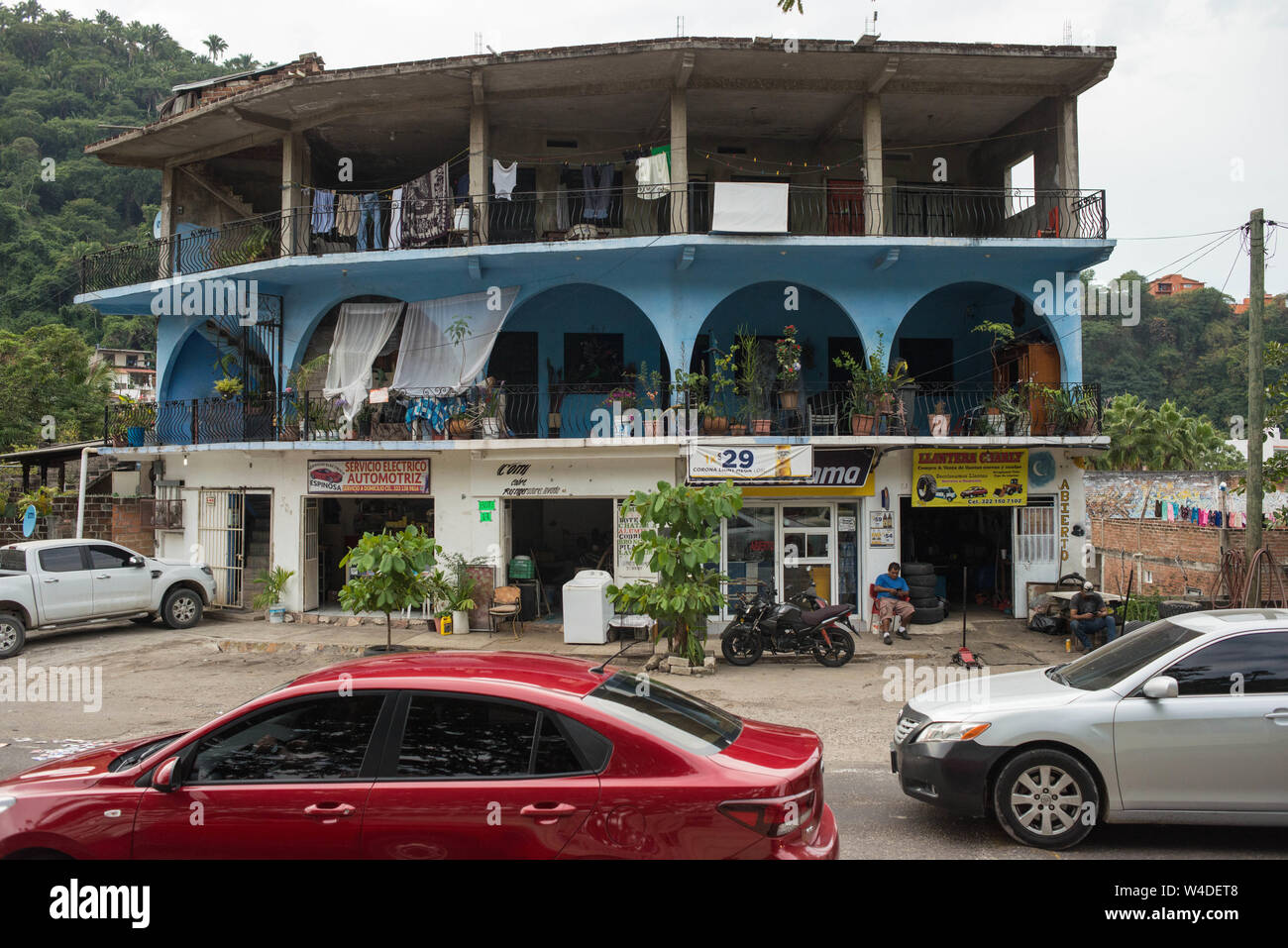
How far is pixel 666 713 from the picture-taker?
14.6 feet

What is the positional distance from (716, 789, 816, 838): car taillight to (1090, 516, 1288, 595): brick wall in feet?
46.7

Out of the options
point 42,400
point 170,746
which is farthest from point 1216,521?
point 42,400

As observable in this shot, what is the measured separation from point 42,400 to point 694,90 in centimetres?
2217

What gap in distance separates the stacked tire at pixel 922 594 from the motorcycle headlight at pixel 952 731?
10.3 meters

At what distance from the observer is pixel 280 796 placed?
395cm

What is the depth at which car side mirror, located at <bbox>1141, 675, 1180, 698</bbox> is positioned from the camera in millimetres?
5645

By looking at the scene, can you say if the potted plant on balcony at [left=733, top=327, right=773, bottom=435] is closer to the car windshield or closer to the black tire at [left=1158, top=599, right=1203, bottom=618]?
the black tire at [left=1158, top=599, right=1203, bottom=618]

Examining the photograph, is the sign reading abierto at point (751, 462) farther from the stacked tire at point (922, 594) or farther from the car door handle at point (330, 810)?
the car door handle at point (330, 810)

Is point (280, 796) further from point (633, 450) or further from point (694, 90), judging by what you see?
point (694, 90)

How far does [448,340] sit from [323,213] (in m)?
3.67

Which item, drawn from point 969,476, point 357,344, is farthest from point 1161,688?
point 357,344

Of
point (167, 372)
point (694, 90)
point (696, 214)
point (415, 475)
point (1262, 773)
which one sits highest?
point (694, 90)

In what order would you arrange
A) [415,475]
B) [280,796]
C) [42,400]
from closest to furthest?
[280,796] < [415,475] < [42,400]

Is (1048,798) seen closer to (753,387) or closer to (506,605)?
(753,387)
